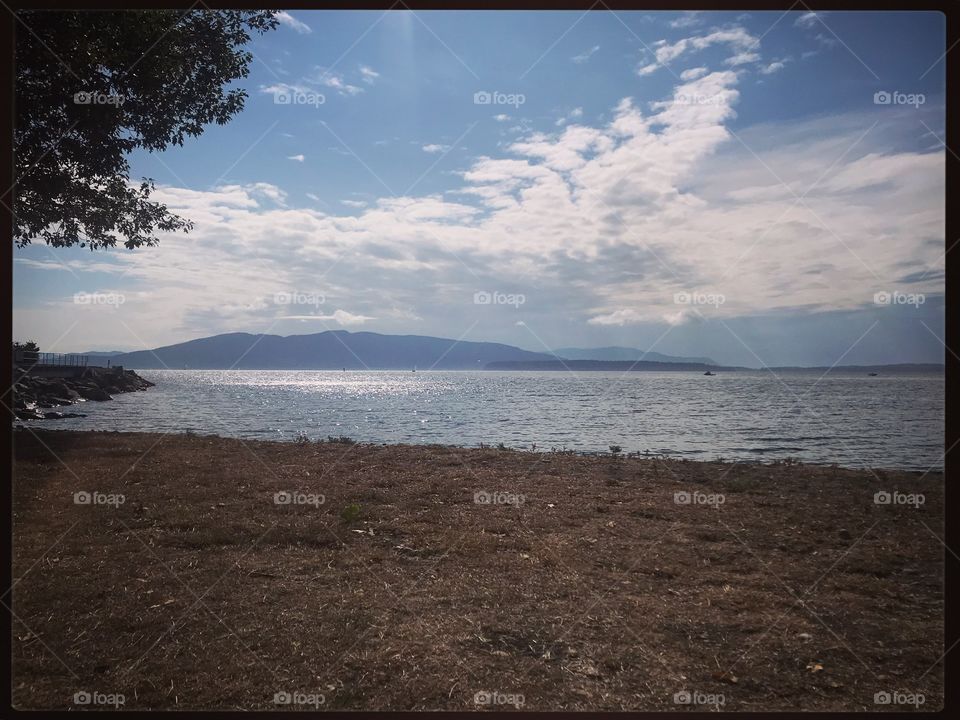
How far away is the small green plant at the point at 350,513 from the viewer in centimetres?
545

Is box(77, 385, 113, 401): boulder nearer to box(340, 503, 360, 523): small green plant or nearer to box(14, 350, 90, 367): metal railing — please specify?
box(14, 350, 90, 367): metal railing

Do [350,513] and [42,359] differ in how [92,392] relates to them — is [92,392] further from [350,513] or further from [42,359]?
[350,513]

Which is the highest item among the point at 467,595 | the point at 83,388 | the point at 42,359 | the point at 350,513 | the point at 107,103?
the point at 107,103

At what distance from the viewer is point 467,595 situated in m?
3.91

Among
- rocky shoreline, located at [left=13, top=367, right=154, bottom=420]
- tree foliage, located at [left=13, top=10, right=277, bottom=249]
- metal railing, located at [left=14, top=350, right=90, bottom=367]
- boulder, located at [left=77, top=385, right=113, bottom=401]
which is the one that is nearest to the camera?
metal railing, located at [left=14, top=350, right=90, bottom=367]

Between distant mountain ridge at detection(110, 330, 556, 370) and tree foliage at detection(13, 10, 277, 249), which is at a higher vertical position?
tree foliage at detection(13, 10, 277, 249)

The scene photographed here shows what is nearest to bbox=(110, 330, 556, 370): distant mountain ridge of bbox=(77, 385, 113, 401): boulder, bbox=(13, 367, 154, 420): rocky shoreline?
bbox=(13, 367, 154, 420): rocky shoreline

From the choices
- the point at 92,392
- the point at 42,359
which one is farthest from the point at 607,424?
the point at 42,359

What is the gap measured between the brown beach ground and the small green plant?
23mm

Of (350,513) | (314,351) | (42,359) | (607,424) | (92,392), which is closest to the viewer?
(42,359)

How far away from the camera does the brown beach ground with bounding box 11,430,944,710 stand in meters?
2.97

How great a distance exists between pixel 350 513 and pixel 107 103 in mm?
4618

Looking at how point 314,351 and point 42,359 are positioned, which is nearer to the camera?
point 42,359

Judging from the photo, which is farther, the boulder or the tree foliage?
the boulder
